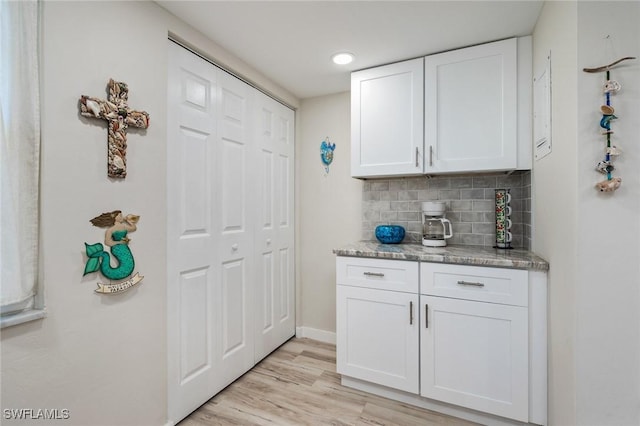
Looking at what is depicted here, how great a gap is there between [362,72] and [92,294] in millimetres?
2174

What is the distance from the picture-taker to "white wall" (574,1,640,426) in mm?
1076

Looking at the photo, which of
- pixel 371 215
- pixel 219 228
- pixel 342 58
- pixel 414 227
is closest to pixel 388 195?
pixel 371 215

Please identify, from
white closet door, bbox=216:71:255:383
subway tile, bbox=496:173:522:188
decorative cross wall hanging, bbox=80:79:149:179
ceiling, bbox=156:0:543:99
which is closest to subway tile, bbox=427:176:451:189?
subway tile, bbox=496:173:522:188

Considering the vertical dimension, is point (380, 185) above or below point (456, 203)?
above

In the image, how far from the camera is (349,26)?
5.68 feet

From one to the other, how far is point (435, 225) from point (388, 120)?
0.89 metres

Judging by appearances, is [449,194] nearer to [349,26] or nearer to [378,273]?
[378,273]

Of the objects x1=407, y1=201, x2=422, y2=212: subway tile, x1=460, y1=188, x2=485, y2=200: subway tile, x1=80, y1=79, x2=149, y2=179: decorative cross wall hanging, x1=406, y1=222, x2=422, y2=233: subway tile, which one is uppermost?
x1=80, y1=79, x2=149, y2=179: decorative cross wall hanging

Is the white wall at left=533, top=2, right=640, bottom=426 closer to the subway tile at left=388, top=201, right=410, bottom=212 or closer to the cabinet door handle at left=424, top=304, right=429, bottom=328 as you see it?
the cabinet door handle at left=424, top=304, right=429, bottom=328

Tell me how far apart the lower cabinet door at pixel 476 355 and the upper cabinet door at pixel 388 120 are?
0.97 metres

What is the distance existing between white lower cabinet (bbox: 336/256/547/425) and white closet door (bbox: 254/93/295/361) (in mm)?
697

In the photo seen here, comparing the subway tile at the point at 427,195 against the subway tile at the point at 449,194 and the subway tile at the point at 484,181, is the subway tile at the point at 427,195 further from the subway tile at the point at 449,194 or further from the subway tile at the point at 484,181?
the subway tile at the point at 484,181

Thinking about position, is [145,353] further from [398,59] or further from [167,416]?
[398,59]

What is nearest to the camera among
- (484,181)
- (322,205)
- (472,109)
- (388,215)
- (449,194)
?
(472,109)
